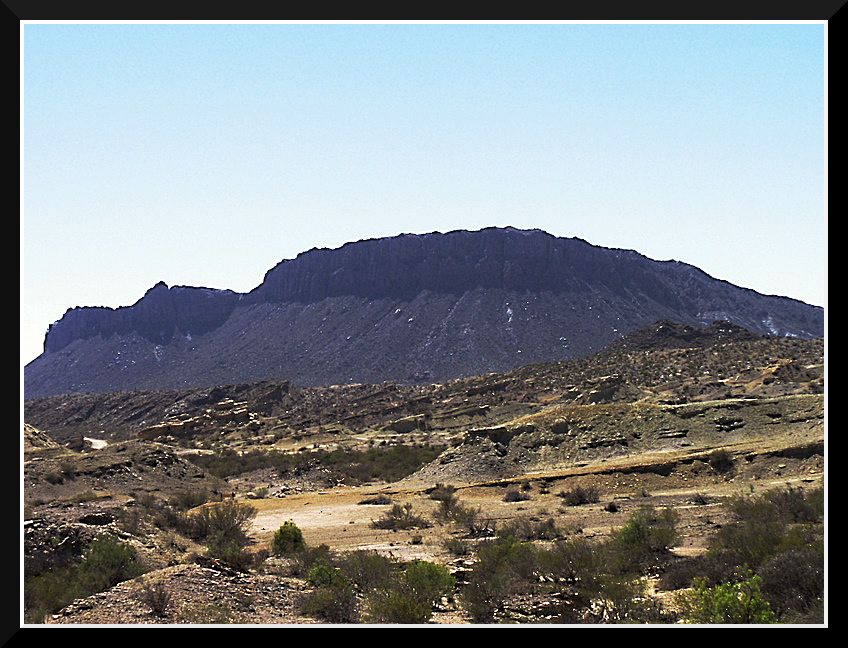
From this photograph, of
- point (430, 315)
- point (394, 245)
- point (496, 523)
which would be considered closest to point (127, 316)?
point (394, 245)

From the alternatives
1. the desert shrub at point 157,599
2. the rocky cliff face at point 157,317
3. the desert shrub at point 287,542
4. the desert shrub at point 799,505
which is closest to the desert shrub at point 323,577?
the desert shrub at point 157,599

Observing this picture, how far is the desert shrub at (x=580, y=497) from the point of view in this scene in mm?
21234

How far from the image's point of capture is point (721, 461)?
23.3 metres

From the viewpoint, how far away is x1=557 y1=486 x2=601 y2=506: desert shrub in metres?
21.2

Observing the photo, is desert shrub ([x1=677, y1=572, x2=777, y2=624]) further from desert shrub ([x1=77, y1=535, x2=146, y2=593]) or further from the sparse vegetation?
the sparse vegetation

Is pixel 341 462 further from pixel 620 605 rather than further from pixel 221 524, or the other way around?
pixel 620 605

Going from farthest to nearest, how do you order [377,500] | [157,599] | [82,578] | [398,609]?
[377,500] → [82,578] → [157,599] → [398,609]

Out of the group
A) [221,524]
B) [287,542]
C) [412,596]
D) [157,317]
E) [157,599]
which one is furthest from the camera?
[157,317]

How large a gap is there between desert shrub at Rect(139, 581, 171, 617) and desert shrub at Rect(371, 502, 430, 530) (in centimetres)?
1068

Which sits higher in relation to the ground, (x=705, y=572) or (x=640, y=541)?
(x=705, y=572)

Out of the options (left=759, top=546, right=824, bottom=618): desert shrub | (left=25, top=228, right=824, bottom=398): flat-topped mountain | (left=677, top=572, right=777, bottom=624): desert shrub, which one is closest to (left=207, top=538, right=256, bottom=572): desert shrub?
(left=677, top=572, right=777, bottom=624): desert shrub

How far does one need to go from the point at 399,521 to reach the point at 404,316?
363ft

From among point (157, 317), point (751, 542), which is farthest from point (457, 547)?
point (157, 317)

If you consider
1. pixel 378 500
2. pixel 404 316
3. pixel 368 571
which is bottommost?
pixel 378 500
